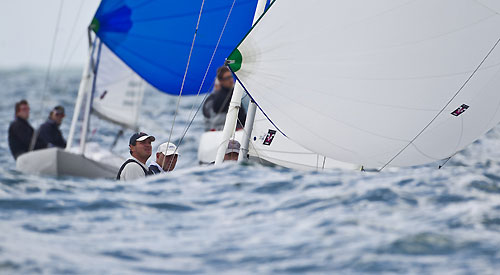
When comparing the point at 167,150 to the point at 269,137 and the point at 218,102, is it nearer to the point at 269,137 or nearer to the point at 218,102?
the point at 269,137

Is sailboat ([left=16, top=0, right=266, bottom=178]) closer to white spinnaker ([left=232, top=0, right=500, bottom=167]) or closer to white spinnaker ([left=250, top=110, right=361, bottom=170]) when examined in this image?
white spinnaker ([left=250, top=110, right=361, bottom=170])

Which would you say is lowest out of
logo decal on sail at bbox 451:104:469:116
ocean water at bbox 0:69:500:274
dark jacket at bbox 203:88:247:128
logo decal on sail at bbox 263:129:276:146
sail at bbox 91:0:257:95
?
ocean water at bbox 0:69:500:274

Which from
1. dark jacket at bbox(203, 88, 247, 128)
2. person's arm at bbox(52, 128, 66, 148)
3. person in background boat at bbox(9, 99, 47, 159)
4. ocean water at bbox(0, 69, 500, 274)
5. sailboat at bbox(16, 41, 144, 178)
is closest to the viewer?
ocean water at bbox(0, 69, 500, 274)

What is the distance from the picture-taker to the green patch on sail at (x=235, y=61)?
6039 mm

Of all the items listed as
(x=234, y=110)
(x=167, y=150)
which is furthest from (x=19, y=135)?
(x=234, y=110)

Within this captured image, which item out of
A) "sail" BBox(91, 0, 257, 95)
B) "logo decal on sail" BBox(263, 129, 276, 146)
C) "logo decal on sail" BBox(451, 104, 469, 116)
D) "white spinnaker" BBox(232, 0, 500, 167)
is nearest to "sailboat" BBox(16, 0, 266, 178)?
"sail" BBox(91, 0, 257, 95)

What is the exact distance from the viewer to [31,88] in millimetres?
29703

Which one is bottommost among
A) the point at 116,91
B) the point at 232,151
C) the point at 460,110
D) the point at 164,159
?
the point at 164,159

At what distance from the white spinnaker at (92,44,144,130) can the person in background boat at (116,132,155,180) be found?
5.58 metres

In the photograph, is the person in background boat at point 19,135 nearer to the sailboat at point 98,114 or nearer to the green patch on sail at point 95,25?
the sailboat at point 98,114

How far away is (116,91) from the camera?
12.5 meters

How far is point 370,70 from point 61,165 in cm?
396

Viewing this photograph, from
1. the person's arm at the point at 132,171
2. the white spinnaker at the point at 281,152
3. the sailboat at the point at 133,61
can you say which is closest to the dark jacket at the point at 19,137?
the sailboat at the point at 133,61

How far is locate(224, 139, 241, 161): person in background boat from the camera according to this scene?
680cm
